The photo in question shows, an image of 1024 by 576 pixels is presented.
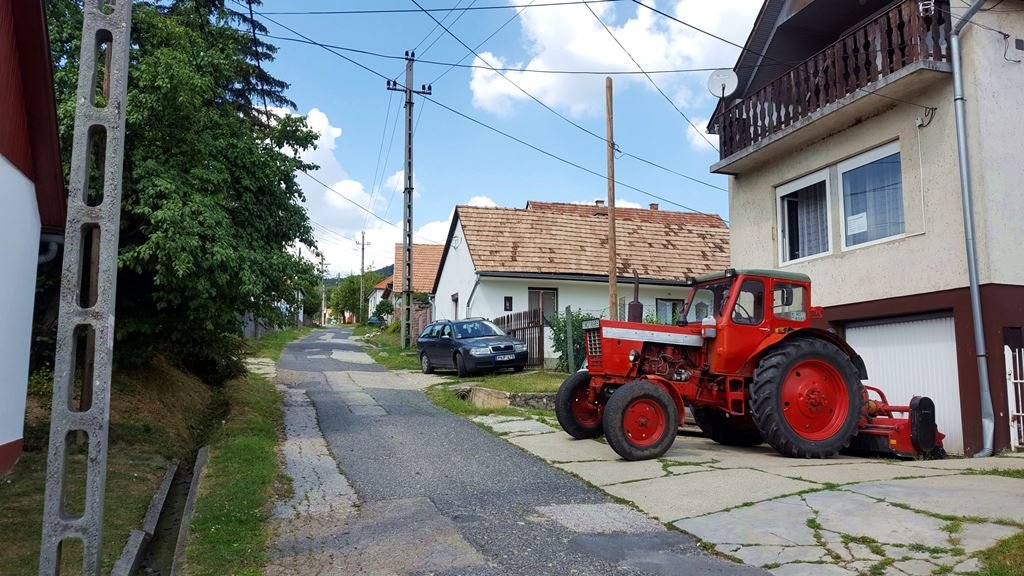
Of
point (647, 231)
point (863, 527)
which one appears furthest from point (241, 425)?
point (647, 231)

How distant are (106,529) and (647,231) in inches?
903

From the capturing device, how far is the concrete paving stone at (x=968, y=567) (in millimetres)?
4668

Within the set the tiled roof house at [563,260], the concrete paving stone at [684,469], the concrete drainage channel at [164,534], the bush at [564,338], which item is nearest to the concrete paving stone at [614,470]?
the concrete paving stone at [684,469]

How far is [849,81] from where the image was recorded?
436 inches

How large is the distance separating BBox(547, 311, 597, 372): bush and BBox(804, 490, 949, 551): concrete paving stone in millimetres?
10132

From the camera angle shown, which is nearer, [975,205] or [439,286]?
[975,205]

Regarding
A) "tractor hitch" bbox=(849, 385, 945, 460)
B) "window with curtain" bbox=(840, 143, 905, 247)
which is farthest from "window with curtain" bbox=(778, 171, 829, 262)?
"tractor hitch" bbox=(849, 385, 945, 460)

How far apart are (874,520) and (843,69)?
7.72 metres

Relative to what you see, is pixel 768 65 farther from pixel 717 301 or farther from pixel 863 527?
pixel 863 527

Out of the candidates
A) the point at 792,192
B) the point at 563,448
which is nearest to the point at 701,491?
the point at 563,448

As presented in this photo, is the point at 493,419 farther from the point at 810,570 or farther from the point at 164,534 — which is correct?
the point at 810,570

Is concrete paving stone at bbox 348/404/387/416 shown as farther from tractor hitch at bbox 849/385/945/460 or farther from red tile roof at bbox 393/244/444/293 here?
red tile roof at bbox 393/244/444/293

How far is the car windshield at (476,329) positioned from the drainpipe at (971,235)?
1187cm

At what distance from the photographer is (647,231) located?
2727 cm
